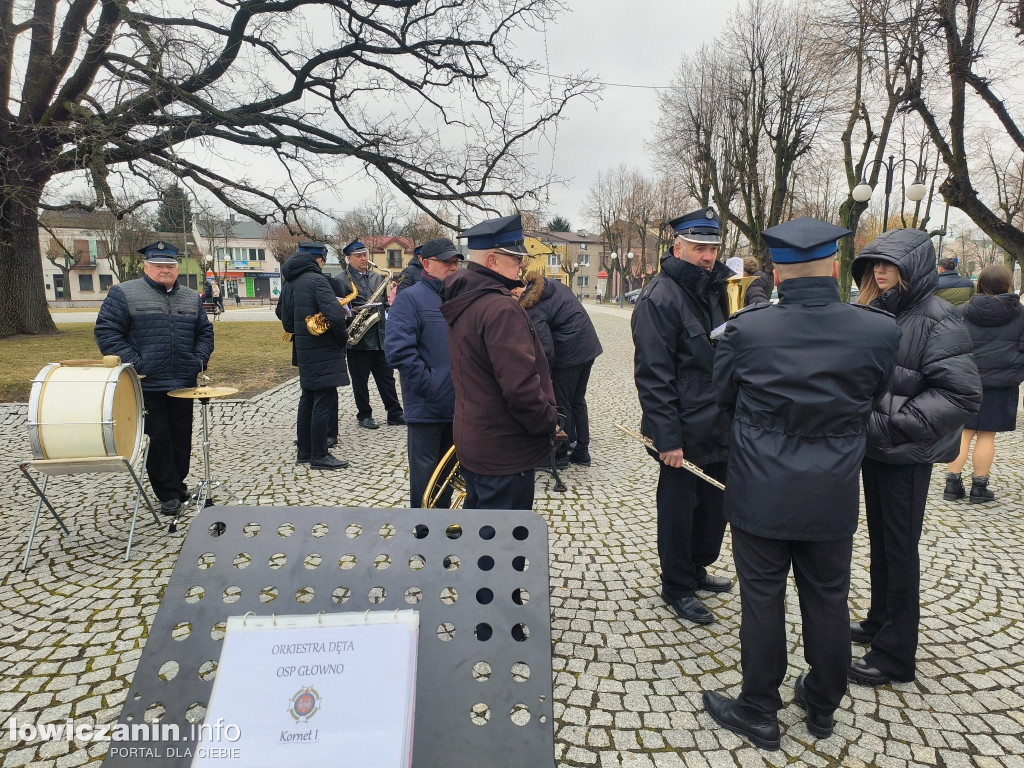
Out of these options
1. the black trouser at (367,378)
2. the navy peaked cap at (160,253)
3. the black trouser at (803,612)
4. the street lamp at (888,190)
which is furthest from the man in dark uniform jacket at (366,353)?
the street lamp at (888,190)

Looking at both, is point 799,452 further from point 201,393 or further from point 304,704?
point 201,393

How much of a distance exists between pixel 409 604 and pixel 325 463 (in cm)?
472

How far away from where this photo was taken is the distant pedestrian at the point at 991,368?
17.0 ft

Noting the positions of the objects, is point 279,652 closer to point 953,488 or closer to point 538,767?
point 538,767

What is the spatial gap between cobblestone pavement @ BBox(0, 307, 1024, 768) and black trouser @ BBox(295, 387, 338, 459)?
51 cm

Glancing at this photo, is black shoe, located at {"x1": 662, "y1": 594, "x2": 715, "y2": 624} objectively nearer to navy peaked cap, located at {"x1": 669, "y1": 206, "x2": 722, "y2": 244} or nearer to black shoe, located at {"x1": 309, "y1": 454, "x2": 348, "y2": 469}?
navy peaked cap, located at {"x1": 669, "y1": 206, "x2": 722, "y2": 244}

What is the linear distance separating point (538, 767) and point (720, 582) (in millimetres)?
2574

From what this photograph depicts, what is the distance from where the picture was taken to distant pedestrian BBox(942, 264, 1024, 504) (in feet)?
17.0

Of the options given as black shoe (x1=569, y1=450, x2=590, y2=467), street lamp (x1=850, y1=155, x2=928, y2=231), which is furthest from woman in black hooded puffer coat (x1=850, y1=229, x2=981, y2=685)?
street lamp (x1=850, y1=155, x2=928, y2=231)

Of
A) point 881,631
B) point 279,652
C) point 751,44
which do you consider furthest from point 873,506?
point 751,44

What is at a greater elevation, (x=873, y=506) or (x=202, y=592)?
(x=202, y=592)

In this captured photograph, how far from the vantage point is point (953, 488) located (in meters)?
5.18

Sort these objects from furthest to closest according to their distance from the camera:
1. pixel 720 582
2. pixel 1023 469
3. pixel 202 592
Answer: pixel 1023 469 → pixel 720 582 → pixel 202 592

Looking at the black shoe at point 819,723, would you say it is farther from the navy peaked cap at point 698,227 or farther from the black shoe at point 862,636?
the navy peaked cap at point 698,227
